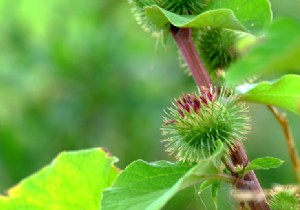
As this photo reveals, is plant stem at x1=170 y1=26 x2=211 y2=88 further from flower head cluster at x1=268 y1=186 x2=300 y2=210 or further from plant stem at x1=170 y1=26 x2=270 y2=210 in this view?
flower head cluster at x1=268 y1=186 x2=300 y2=210

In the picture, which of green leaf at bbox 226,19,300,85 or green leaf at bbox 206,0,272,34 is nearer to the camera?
green leaf at bbox 226,19,300,85

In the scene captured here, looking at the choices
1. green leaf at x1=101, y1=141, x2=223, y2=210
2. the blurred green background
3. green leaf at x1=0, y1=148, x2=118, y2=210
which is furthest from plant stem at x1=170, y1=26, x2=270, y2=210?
the blurred green background

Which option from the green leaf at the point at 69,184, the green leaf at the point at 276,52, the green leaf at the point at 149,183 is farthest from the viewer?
the green leaf at the point at 69,184

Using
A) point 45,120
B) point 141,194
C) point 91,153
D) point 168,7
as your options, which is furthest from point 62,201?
point 45,120

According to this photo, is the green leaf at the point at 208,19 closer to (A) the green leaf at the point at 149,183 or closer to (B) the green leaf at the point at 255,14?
(B) the green leaf at the point at 255,14

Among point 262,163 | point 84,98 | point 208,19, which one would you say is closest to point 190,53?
point 208,19

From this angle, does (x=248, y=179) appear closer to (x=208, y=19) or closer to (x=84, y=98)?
(x=208, y=19)

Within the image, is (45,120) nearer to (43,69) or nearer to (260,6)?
(43,69)

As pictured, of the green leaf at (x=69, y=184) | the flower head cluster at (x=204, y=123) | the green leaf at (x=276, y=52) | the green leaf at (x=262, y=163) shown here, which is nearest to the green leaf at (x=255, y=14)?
the flower head cluster at (x=204, y=123)
